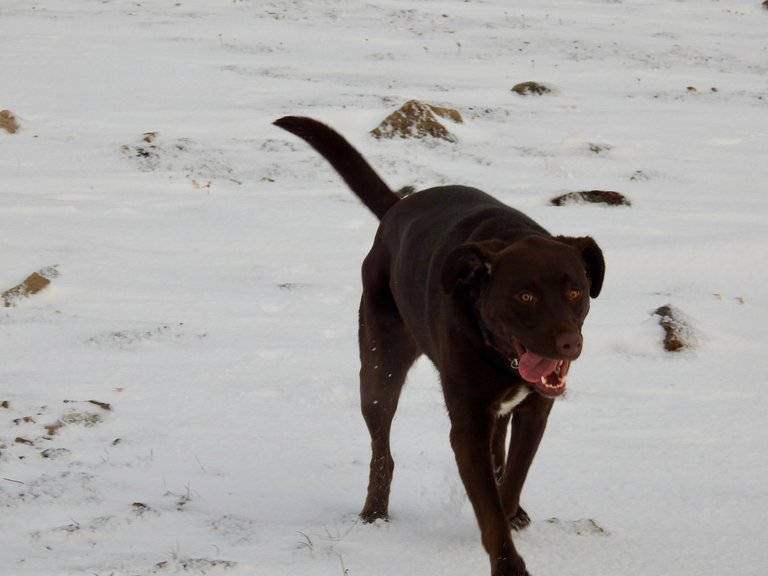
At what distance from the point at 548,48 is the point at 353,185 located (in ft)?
38.8

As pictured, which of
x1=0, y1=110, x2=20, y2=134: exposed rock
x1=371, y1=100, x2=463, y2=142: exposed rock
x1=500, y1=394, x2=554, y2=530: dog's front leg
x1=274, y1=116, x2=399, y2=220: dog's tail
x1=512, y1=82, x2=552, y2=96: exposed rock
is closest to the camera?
x1=500, y1=394, x2=554, y2=530: dog's front leg

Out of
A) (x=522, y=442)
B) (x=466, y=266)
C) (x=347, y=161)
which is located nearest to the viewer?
(x=466, y=266)

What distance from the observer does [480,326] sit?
3338 mm

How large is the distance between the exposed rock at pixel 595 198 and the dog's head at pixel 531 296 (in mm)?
5110

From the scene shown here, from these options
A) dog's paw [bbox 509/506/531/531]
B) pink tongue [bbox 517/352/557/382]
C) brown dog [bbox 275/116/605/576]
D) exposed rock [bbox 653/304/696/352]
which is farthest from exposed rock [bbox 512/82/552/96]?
pink tongue [bbox 517/352/557/382]

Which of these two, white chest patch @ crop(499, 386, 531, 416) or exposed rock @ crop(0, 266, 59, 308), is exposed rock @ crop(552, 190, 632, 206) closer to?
exposed rock @ crop(0, 266, 59, 308)

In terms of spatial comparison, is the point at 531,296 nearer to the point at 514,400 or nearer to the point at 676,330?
the point at 514,400

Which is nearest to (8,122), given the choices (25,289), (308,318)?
(25,289)

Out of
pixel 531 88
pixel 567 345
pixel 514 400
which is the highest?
pixel 567 345

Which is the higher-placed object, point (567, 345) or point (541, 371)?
point (567, 345)

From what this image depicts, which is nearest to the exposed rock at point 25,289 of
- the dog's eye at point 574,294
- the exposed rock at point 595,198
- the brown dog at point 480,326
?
the brown dog at point 480,326

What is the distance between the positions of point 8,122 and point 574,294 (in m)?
8.02

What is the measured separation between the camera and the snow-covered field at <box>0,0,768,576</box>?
12.5 feet

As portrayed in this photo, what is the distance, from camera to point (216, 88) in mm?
12031
